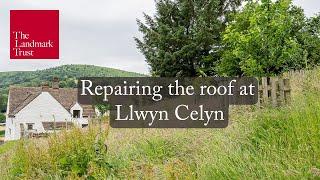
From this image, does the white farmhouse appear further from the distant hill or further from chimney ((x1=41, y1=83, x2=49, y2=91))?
the distant hill

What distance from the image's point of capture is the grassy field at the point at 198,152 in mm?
4746

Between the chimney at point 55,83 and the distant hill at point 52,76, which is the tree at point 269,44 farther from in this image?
the chimney at point 55,83

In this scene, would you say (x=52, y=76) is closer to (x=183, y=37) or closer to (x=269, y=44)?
(x=183, y=37)

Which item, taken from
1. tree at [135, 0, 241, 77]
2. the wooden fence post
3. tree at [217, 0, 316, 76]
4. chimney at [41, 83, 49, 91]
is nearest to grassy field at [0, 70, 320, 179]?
the wooden fence post

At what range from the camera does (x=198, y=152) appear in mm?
6730

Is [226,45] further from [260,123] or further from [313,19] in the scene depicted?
[260,123]

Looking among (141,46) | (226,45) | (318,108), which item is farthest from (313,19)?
(318,108)

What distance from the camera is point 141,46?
3350cm

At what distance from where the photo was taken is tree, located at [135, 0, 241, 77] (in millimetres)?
31875

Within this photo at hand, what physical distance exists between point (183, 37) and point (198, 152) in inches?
1026

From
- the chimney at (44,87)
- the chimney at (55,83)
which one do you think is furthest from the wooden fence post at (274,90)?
the chimney at (55,83)

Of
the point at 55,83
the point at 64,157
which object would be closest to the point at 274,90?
the point at 64,157

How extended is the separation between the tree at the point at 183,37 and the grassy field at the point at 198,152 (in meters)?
23.0

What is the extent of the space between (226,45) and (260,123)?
2712cm
